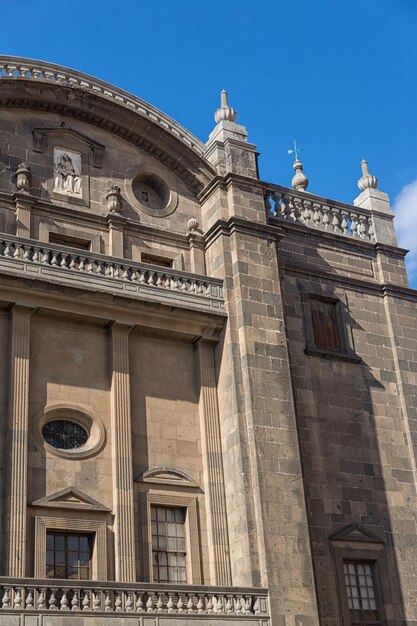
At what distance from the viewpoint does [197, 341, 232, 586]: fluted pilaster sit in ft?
75.5

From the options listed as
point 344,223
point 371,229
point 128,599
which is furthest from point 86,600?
point 371,229

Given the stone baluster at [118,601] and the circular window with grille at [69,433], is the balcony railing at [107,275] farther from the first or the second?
the stone baluster at [118,601]

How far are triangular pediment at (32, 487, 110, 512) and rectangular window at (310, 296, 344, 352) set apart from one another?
28.0 ft

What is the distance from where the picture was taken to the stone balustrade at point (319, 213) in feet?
95.7

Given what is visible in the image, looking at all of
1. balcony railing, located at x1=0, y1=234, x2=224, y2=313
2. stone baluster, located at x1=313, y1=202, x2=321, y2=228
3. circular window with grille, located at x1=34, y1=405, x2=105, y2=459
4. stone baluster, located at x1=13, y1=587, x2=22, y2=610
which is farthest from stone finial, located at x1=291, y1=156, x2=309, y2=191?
stone baluster, located at x1=13, y1=587, x2=22, y2=610

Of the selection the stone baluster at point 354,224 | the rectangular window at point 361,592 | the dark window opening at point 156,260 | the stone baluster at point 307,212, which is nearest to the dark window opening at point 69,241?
the dark window opening at point 156,260

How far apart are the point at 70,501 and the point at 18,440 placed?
1.84 meters

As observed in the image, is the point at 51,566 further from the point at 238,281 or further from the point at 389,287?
the point at 389,287

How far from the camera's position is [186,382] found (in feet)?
82.8

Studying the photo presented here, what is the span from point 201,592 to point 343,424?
24.9 feet

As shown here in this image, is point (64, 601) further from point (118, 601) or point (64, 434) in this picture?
Answer: point (64, 434)

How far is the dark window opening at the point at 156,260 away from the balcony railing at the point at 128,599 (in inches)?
378

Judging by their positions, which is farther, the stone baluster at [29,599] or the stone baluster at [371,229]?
the stone baluster at [371,229]

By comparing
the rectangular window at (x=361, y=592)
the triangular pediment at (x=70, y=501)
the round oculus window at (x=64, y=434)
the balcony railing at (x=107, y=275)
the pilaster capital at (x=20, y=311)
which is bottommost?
the rectangular window at (x=361, y=592)
